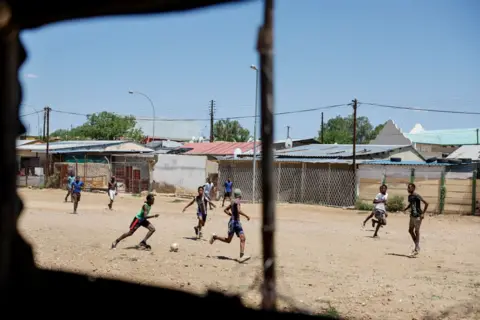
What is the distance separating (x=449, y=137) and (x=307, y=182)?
91.6 ft

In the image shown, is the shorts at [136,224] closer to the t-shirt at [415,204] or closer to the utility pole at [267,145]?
the t-shirt at [415,204]

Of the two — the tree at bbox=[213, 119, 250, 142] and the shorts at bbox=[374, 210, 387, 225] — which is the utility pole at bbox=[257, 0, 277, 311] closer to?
the shorts at bbox=[374, 210, 387, 225]

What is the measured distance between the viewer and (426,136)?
53.1 meters

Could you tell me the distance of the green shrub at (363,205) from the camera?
26.6 metres

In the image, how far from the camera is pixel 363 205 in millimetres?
26812

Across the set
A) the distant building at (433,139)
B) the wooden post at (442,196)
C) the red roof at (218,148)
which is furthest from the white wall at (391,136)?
the wooden post at (442,196)

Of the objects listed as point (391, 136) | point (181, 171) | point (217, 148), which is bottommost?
point (181, 171)

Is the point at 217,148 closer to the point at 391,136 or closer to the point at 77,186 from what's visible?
the point at 391,136

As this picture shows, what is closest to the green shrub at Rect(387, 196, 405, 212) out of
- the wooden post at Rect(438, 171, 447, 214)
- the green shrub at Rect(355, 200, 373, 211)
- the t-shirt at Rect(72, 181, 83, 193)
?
the green shrub at Rect(355, 200, 373, 211)

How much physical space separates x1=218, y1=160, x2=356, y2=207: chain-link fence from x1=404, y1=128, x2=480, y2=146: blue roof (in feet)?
80.9

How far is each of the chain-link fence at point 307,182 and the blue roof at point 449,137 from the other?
80.9 feet

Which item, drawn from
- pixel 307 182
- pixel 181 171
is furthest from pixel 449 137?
pixel 181 171

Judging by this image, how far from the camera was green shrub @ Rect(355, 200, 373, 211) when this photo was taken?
2665cm

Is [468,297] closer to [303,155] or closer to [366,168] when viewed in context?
[366,168]
